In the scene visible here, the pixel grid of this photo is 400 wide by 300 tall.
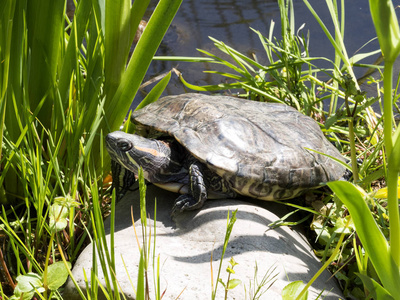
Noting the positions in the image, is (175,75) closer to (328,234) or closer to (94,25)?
(94,25)

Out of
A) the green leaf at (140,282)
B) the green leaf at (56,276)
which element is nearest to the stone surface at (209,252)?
the green leaf at (56,276)

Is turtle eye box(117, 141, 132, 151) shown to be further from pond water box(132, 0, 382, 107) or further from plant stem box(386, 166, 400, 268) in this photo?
pond water box(132, 0, 382, 107)

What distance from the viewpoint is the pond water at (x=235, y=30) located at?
13.1 feet

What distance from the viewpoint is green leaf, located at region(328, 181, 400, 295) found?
3.61 ft

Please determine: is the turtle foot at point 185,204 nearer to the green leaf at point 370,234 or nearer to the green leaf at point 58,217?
the green leaf at point 58,217

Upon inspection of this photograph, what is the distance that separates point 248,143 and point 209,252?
1.87ft

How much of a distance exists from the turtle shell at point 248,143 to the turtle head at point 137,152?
102 mm

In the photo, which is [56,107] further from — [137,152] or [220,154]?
[220,154]

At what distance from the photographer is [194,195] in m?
2.08

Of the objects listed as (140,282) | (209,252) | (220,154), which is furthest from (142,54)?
(140,282)

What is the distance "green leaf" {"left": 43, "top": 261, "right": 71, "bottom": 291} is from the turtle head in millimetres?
780

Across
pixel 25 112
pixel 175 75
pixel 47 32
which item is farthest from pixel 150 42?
pixel 175 75

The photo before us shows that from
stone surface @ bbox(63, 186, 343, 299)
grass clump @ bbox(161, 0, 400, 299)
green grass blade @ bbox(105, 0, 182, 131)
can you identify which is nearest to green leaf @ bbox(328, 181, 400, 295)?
grass clump @ bbox(161, 0, 400, 299)

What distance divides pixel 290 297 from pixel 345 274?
2.89 ft
